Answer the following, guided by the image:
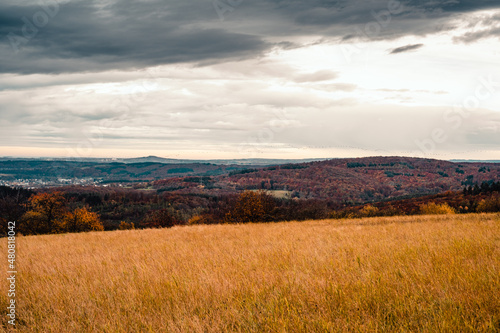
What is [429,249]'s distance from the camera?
26.1ft

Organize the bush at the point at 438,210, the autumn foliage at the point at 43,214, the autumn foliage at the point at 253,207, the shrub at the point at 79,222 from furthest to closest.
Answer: the shrub at the point at 79,222 → the bush at the point at 438,210 → the autumn foliage at the point at 43,214 → the autumn foliage at the point at 253,207

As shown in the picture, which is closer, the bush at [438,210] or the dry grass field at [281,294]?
the dry grass field at [281,294]

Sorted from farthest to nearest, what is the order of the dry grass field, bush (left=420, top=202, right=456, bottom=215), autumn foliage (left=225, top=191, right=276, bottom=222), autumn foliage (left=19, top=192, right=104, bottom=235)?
1. bush (left=420, top=202, right=456, bottom=215)
2. autumn foliage (left=19, top=192, right=104, bottom=235)
3. autumn foliage (left=225, top=191, right=276, bottom=222)
4. the dry grass field

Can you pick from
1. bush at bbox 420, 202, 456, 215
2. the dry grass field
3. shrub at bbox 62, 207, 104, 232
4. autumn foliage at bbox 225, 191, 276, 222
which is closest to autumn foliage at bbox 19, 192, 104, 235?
shrub at bbox 62, 207, 104, 232

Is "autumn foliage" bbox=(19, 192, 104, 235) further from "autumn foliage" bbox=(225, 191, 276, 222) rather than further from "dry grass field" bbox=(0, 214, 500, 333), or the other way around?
"dry grass field" bbox=(0, 214, 500, 333)

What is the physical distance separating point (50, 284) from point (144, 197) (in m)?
193

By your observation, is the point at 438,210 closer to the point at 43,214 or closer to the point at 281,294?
the point at 281,294

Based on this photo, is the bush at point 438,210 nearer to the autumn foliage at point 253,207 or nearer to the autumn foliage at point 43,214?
the autumn foliage at point 253,207

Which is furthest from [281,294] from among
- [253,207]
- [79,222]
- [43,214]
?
[79,222]

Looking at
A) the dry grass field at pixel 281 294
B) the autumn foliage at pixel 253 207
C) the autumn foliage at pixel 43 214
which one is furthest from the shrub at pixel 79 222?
the dry grass field at pixel 281 294

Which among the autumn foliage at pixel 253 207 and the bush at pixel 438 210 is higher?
the autumn foliage at pixel 253 207

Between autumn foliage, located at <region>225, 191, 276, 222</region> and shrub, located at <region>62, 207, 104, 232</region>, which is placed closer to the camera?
autumn foliage, located at <region>225, 191, 276, 222</region>

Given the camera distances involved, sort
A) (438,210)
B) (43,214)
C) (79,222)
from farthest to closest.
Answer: (79,222) < (438,210) < (43,214)

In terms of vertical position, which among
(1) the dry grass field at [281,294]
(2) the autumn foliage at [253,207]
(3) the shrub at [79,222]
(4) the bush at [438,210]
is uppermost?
(1) the dry grass field at [281,294]
